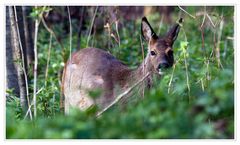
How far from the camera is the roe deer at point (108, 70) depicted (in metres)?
8.52

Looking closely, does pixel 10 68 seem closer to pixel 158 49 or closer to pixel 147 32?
pixel 147 32

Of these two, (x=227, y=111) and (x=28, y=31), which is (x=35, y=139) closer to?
(x=227, y=111)

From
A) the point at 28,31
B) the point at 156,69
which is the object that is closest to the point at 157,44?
the point at 156,69

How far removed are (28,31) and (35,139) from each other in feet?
21.8

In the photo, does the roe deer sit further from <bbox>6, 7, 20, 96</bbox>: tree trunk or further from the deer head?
<bbox>6, 7, 20, 96</bbox>: tree trunk

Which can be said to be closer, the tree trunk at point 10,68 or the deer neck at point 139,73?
the deer neck at point 139,73

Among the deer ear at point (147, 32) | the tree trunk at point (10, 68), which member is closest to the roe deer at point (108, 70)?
the deer ear at point (147, 32)

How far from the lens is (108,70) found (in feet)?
28.8

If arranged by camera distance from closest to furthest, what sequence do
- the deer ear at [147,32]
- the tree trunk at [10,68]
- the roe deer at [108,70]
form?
the roe deer at [108,70] → the deer ear at [147,32] → the tree trunk at [10,68]

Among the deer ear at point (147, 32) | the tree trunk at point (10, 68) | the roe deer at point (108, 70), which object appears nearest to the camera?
the roe deer at point (108, 70)

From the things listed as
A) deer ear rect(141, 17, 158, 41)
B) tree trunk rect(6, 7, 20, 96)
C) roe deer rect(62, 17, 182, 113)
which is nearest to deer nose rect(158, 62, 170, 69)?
roe deer rect(62, 17, 182, 113)

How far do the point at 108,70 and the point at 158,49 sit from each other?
2.29ft

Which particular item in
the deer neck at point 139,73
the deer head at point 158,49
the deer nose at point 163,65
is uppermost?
the deer head at point 158,49

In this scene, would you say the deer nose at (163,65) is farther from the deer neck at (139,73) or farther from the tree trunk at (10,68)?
the tree trunk at (10,68)
